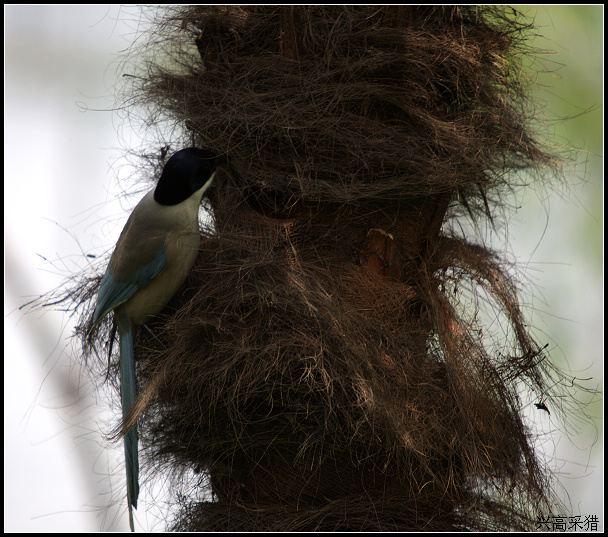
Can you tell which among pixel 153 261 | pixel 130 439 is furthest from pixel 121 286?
pixel 130 439

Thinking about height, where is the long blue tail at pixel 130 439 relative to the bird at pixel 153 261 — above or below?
below

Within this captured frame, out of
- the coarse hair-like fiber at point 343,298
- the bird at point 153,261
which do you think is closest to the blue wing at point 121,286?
the bird at point 153,261

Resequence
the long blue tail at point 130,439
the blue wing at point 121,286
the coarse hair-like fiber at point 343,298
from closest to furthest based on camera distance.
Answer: the coarse hair-like fiber at point 343,298
the long blue tail at point 130,439
the blue wing at point 121,286

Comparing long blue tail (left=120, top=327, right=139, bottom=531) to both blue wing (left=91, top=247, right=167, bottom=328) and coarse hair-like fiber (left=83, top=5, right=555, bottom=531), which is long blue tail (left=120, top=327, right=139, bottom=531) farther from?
blue wing (left=91, top=247, right=167, bottom=328)

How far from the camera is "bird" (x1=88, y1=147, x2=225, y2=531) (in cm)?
243

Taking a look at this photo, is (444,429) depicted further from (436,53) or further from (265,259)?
(436,53)

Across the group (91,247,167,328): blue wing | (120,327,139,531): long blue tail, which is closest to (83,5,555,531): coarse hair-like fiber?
(120,327,139,531): long blue tail

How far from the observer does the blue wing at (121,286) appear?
2.53 m

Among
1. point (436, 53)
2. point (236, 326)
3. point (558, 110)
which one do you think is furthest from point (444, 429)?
point (558, 110)

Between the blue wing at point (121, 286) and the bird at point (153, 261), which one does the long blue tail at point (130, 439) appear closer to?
the bird at point (153, 261)

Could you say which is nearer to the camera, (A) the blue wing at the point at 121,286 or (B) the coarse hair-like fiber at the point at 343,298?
(B) the coarse hair-like fiber at the point at 343,298

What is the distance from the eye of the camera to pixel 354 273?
2215 millimetres

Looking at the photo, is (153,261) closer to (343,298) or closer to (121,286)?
(121,286)

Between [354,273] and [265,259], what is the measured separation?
0.28 meters
